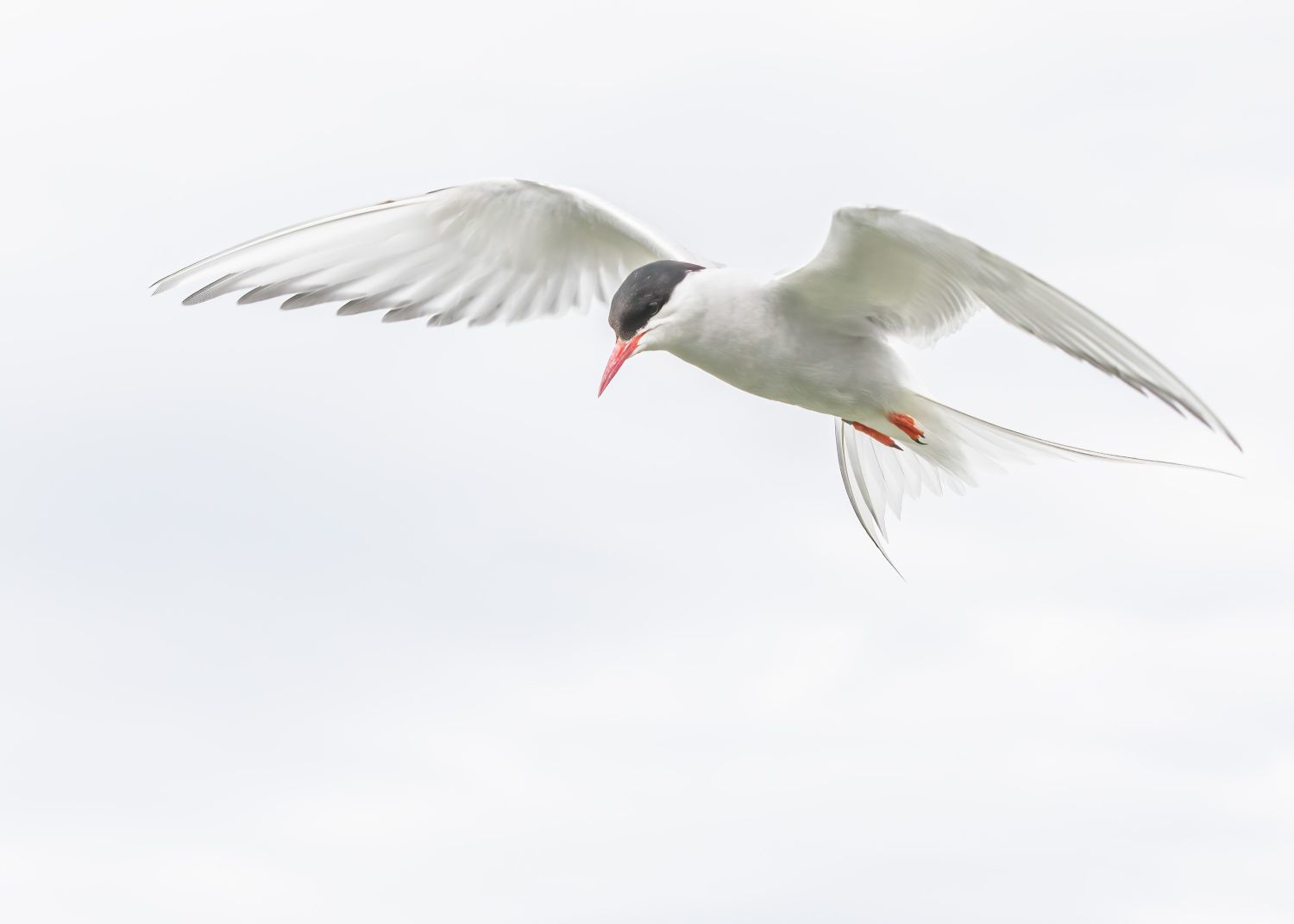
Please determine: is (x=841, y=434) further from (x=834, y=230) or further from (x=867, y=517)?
(x=834, y=230)

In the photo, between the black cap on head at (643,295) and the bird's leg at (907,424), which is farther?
the bird's leg at (907,424)

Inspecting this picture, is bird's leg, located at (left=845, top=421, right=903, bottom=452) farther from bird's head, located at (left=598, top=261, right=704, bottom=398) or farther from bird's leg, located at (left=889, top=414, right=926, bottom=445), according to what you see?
bird's head, located at (left=598, top=261, right=704, bottom=398)

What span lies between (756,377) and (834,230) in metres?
1.09

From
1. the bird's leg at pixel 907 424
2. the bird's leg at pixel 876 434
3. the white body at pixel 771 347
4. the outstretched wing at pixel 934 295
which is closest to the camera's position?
the outstretched wing at pixel 934 295

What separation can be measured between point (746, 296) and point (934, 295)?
954 millimetres

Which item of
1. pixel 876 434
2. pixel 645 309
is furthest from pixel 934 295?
pixel 645 309

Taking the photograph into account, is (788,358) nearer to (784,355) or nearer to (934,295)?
(784,355)

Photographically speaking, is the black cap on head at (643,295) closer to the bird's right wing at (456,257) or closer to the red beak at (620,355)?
the red beak at (620,355)

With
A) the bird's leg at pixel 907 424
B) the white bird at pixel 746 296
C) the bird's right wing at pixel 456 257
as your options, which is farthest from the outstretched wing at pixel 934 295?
the bird's right wing at pixel 456 257

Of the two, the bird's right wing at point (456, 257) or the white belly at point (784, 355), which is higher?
the bird's right wing at point (456, 257)

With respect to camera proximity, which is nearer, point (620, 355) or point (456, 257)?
point (620, 355)

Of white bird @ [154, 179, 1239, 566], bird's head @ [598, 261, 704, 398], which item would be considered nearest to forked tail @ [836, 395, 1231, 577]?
white bird @ [154, 179, 1239, 566]

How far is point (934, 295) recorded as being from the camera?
28.7 ft

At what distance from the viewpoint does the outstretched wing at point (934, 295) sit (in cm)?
690
